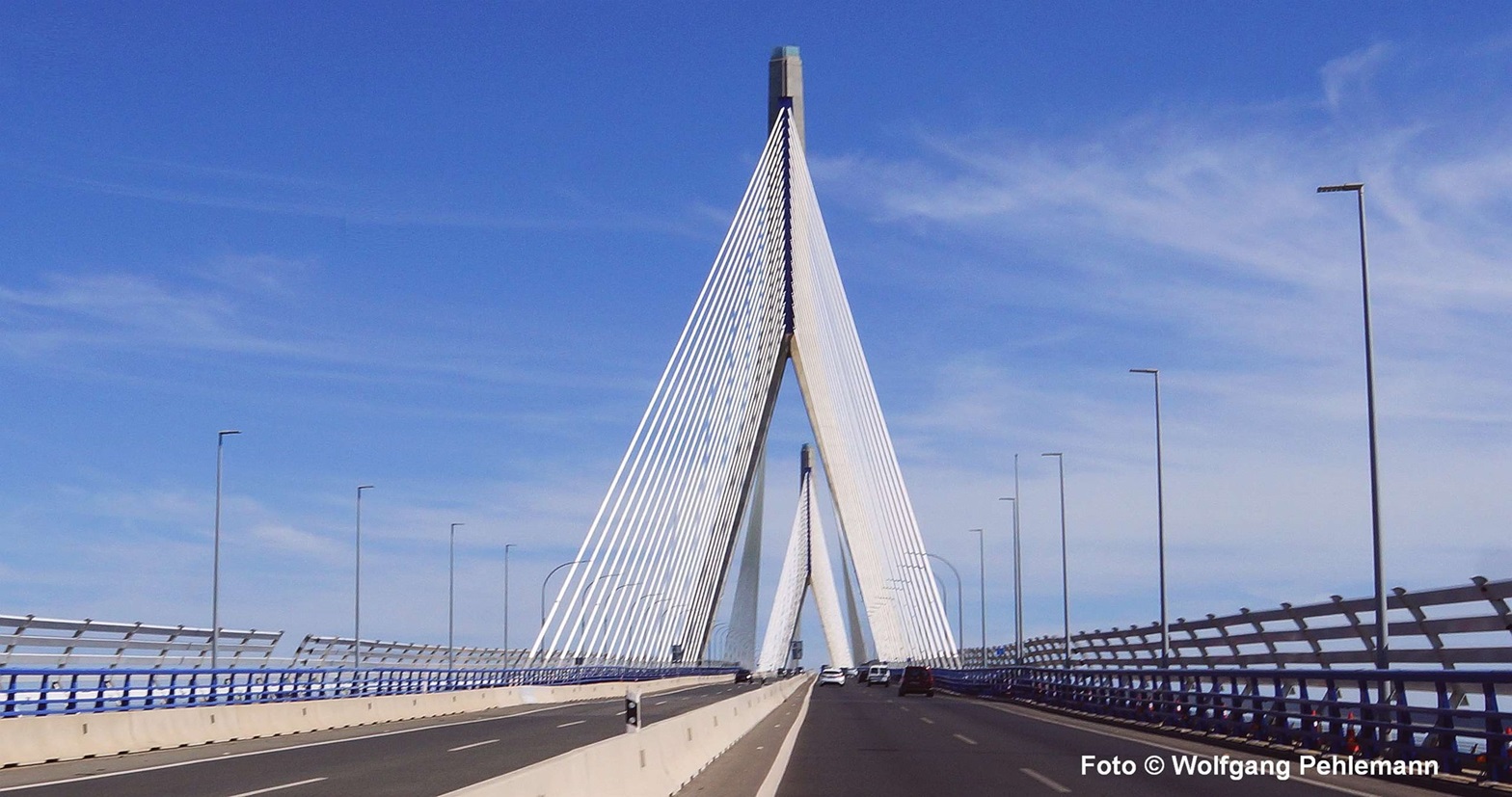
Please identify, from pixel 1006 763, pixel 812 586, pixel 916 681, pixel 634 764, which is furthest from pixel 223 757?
pixel 812 586

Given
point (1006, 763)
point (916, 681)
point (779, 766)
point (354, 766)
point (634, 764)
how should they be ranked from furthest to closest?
point (916, 681) → point (354, 766) → point (1006, 763) → point (779, 766) → point (634, 764)

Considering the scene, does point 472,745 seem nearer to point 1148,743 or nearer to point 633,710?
point 633,710

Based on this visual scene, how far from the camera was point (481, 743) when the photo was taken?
2589 cm

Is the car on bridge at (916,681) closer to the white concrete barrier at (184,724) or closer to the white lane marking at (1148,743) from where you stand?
the white lane marking at (1148,743)

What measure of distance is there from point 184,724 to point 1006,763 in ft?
48.7

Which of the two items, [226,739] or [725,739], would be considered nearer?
[725,739]

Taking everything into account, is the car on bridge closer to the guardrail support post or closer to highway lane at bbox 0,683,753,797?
highway lane at bbox 0,683,753,797

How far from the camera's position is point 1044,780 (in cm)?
1700

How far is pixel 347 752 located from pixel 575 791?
14.4 metres

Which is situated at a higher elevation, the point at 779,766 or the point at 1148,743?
the point at 779,766

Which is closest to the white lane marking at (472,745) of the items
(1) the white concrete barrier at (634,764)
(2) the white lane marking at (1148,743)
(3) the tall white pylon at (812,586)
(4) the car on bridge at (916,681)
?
(1) the white concrete barrier at (634,764)

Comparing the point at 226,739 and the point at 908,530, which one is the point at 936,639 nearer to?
the point at 908,530

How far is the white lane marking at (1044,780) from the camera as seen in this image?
1585 centimetres

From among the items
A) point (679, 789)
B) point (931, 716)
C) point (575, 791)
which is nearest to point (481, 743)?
point (679, 789)
